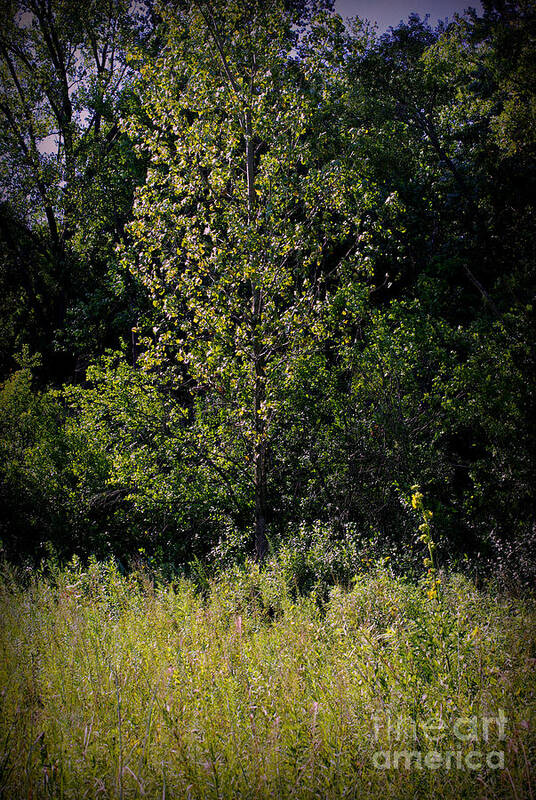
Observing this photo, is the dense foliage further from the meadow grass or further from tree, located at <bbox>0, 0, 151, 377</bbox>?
tree, located at <bbox>0, 0, 151, 377</bbox>

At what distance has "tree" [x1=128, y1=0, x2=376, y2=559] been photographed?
Result: 5.84 meters

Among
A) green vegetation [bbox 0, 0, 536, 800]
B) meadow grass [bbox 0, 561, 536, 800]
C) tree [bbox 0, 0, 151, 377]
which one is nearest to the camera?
meadow grass [bbox 0, 561, 536, 800]

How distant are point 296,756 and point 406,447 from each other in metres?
5.03

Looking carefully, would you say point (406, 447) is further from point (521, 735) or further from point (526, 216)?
point (521, 735)

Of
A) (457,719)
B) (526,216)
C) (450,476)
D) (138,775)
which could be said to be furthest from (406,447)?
(138,775)

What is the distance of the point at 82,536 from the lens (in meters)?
7.90

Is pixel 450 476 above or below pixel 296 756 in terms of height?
above

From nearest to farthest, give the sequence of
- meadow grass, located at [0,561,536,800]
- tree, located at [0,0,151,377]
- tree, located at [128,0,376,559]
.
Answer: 1. meadow grass, located at [0,561,536,800]
2. tree, located at [128,0,376,559]
3. tree, located at [0,0,151,377]
